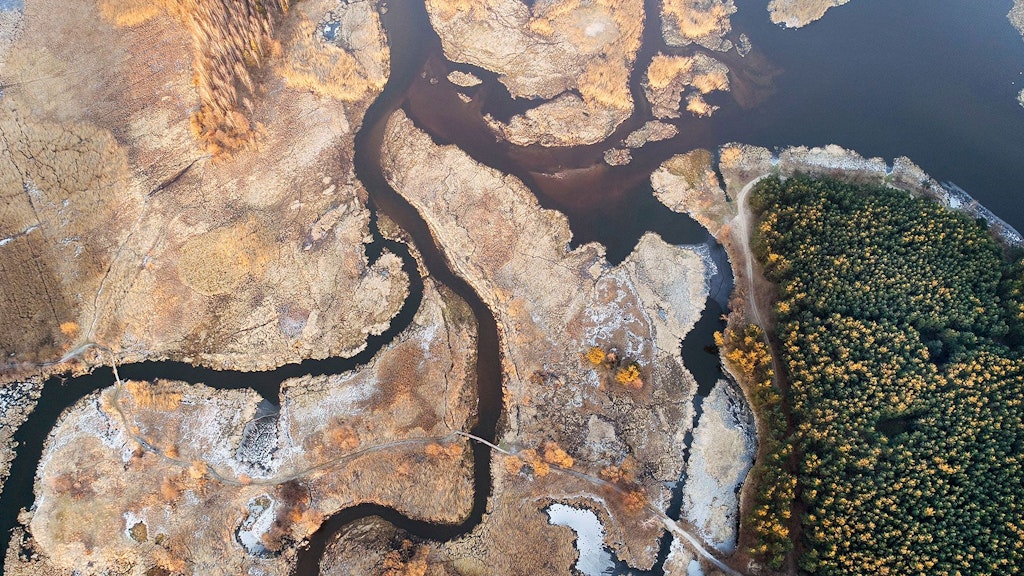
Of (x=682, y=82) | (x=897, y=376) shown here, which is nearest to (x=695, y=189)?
(x=682, y=82)

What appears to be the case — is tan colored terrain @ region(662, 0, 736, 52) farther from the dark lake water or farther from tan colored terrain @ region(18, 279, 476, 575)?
tan colored terrain @ region(18, 279, 476, 575)

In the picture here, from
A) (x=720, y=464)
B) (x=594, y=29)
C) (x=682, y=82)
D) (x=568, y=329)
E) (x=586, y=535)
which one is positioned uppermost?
(x=594, y=29)

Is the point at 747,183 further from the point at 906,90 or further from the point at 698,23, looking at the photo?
the point at 698,23

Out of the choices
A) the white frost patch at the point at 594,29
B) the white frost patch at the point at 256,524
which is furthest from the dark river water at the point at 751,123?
the white frost patch at the point at 256,524

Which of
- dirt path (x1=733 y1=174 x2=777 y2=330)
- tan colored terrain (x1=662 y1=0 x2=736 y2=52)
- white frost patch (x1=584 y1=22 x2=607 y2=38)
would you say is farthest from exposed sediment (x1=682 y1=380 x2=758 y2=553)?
white frost patch (x1=584 y1=22 x2=607 y2=38)

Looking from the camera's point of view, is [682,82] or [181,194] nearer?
[181,194]
